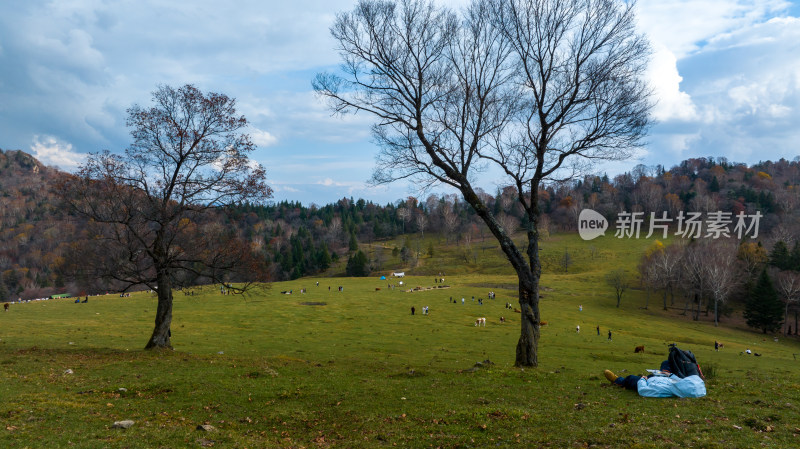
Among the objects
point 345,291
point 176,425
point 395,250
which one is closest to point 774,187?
point 395,250

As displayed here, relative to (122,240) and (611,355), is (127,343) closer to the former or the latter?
(122,240)

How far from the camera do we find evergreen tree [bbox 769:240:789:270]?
7662 cm

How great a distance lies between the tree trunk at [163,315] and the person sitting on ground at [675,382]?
65.4 feet

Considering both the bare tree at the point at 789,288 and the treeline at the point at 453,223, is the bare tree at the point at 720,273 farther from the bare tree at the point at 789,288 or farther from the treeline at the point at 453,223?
the treeline at the point at 453,223

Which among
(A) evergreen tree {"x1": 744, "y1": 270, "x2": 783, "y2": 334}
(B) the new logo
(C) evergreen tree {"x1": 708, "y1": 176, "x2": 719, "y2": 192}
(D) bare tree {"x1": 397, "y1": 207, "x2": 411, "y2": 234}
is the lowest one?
(A) evergreen tree {"x1": 744, "y1": 270, "x2": 783, "y2": 334}

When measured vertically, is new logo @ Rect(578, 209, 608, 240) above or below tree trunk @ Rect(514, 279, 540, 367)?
above

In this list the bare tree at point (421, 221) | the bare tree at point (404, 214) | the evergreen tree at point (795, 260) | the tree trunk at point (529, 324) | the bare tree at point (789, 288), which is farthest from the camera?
the bare tree at point (404, 214)

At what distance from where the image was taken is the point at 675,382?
1073 cm

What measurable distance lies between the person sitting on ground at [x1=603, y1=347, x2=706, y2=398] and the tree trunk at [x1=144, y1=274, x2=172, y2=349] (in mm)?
19940

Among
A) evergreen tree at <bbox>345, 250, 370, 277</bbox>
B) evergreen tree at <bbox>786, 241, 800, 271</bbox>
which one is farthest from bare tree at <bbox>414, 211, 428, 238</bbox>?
evergreen tree at <bbox>786, 241, 800, 271</bbox>

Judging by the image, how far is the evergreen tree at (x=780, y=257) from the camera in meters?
76.6

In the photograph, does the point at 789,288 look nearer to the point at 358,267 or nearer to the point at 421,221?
the point at 358,267

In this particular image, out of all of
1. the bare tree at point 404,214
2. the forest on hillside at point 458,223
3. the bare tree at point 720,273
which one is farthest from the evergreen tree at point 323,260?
the bare tree at point 720,273

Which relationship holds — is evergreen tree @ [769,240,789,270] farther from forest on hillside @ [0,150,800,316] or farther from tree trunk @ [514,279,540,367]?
tree trunk @ [514,279,540,367]
